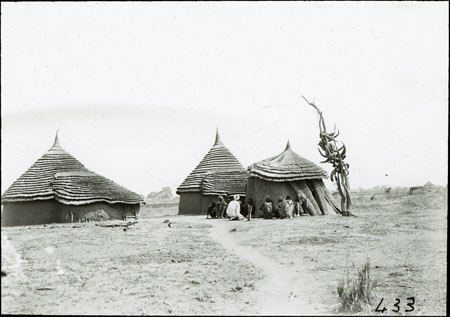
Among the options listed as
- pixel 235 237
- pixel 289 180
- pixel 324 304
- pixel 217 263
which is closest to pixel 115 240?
pixel 217 263

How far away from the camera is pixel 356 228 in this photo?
9.41m

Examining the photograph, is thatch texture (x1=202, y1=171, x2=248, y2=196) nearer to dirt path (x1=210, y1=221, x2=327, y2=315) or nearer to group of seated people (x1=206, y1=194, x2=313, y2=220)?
group of seated people (x1=206, y1=194, x2=313, y2=220)

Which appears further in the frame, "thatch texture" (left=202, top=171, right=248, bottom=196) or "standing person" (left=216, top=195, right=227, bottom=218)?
"thatch texture" (left=202, top=171, right=248, bottom=196)

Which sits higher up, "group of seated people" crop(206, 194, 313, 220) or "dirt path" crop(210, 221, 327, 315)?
"group of seated people" crop(206, 194, 313, 220)

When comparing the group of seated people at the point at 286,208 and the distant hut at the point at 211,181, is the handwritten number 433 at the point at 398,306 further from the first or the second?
the distant hut at the point at 211,181

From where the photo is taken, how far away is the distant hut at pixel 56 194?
1125 cm

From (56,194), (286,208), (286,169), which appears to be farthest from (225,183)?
(56,194)

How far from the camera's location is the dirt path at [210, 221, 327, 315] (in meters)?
4.95

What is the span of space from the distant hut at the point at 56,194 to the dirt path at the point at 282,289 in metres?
5.76

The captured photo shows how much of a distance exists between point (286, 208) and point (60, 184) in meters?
6.04

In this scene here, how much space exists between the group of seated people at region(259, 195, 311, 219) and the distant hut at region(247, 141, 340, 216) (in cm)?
18

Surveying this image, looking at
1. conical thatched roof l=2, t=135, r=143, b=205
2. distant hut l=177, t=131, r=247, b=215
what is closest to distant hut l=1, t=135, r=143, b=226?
conical thatched roof l=2, t=135, r=143, b=205

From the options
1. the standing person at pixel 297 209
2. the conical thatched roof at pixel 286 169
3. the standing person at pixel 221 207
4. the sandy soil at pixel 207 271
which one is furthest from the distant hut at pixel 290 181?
the sandy soil at pixel 207 271

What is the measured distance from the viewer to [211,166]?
17547 millimetres
